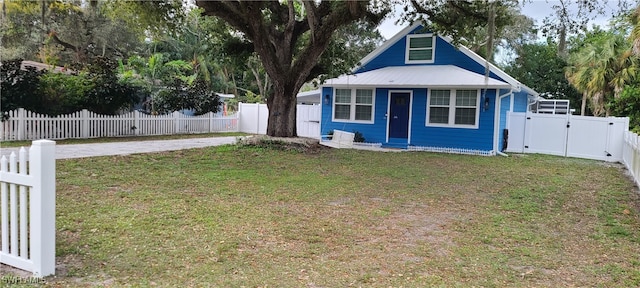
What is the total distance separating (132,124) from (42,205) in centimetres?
1323

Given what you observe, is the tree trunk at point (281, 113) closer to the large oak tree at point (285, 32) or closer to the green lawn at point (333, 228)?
the large oak tree at point (285, 32)

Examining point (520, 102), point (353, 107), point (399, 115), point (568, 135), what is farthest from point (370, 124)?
point (568, 135)

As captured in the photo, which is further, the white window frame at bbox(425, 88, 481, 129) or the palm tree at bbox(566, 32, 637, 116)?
the palm tree at bbox(566, 32, 637, 116)

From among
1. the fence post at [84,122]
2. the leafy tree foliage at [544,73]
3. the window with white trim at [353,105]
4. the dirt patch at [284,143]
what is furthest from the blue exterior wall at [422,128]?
the leafy tree foliage at [544,73]

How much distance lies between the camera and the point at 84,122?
45.8ft

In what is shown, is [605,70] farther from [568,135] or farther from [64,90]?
[64,90]

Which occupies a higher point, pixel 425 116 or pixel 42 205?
pixel 425 116

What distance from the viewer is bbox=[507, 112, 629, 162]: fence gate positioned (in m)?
13.1

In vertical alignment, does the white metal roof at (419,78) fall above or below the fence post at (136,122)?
above

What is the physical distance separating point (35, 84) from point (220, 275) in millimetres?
12499

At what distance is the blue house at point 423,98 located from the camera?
46.2ft

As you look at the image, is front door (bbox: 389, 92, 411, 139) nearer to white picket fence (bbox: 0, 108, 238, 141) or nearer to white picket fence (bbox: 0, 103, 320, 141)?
white picket fence (bbox: 0, 103, 320, 141)

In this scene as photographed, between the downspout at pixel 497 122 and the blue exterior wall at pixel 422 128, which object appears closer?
the downspout at pixel 497 122

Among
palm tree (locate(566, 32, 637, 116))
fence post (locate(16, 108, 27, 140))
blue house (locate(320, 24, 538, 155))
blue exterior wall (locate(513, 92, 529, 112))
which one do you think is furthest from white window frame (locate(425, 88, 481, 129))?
fence post (locate(16, 108, 27, 140))
